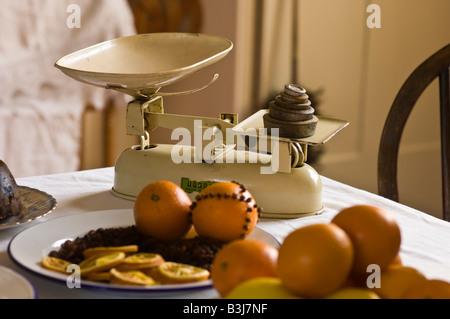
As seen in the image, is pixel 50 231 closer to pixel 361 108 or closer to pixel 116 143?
pixel 116 143

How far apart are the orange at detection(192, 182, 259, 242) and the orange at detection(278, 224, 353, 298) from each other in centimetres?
22

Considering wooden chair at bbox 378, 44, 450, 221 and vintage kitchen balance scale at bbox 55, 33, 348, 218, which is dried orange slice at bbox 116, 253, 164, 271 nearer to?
vintage kitchen balance scale at bbox 55, 33, 348, 218

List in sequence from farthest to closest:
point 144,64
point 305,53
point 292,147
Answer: point 305,53, point 144,64, point 292,147

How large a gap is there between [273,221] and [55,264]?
1.26 ft

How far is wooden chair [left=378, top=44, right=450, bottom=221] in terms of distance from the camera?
1249 mm

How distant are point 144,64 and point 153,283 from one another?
0.54 meters

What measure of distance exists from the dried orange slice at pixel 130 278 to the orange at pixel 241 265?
0.10 meters

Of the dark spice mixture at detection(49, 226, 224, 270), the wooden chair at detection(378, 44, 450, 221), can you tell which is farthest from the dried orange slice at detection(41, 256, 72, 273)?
the wooden chair at detection(378, 44, 450, 221)

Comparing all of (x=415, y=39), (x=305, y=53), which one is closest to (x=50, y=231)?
(x=305, y=53)

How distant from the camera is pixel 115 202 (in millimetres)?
1025

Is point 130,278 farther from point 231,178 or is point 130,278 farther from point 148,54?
point 148,54

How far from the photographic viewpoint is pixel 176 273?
2.11ft

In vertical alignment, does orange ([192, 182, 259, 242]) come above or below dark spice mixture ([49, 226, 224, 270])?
above

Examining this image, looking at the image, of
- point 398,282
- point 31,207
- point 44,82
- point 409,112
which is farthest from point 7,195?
point 44,82
